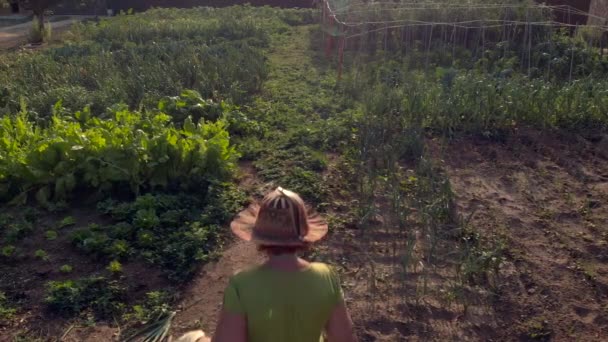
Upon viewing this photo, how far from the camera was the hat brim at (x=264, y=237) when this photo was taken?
2254mm

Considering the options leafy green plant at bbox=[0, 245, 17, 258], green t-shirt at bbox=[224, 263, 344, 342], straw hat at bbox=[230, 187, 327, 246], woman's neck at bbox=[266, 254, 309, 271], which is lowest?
leafy green plant at bbox=[0, 245, 17, 258]

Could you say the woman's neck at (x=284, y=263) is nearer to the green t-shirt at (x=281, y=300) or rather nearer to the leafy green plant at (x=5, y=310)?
the green t-shirt at (x=281, y=300)

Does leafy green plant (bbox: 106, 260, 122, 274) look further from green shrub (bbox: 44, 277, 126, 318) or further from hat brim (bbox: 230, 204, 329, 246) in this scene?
hat brim (bbox: 230, 204, 329, 246)

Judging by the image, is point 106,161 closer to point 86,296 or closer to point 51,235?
point 51,235

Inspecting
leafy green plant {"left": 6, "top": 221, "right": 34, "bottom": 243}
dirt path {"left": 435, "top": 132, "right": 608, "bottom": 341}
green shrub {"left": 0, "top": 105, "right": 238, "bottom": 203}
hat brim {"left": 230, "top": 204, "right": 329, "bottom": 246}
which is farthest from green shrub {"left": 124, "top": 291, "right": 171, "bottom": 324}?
dirt path {"left": 435, "top": 132, "right": 608, "bottom": 341}

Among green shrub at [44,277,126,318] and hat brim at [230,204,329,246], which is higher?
hat brim at [230,204,329,246]

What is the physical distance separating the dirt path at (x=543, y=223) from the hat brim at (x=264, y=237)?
1.93 meters

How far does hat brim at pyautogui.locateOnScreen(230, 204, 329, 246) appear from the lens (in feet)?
7.39

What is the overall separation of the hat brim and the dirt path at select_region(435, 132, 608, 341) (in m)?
1.93

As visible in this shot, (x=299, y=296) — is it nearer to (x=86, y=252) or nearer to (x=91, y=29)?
(x=86, y=252)

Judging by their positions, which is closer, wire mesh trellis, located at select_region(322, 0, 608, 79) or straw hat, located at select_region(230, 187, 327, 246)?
straw hat, located at select_region(230, 187, 327, 246)

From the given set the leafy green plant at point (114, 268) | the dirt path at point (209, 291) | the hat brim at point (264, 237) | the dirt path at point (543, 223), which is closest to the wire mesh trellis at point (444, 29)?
the dirt path at point (543, 223)

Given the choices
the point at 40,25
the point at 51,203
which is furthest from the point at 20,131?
the point at 40,25

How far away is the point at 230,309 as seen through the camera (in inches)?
89.0
